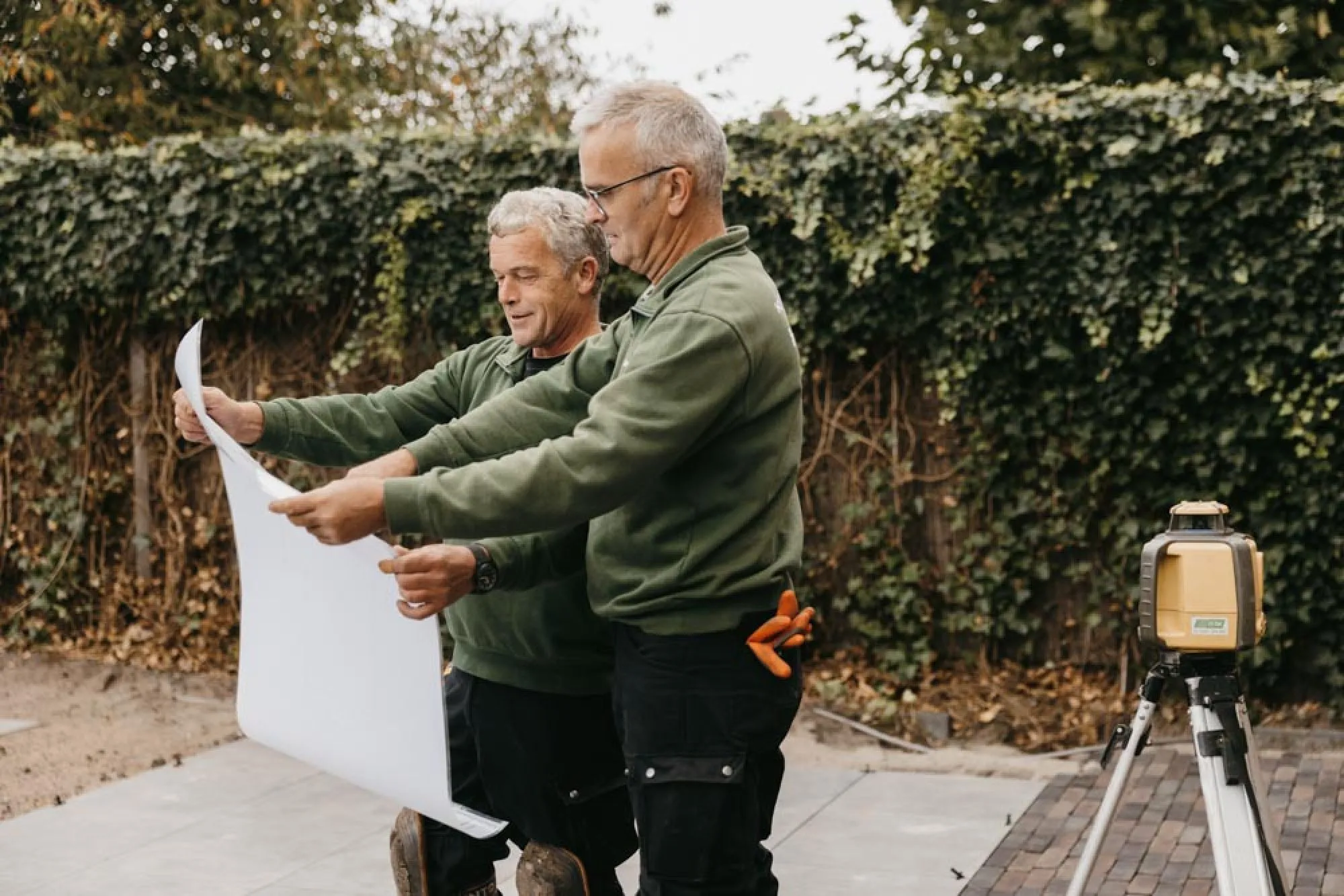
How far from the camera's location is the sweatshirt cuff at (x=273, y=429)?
306 cm

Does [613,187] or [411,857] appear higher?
[613,187]

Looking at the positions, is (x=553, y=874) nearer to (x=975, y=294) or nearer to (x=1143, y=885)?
(x=1143, y=885)

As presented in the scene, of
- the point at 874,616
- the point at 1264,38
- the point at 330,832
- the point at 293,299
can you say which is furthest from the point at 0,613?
the point at 1264,38

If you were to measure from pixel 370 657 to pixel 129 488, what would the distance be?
241 inches

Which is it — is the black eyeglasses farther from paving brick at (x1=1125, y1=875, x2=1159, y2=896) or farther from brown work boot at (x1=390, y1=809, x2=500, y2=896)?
paving brick at (x1=1125, y1=875, x2=1159, y2=896)

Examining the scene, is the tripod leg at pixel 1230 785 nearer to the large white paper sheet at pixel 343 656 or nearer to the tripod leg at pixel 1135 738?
the tripod leg at pixel 1135 738

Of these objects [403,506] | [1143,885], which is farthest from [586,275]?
[1143,885]

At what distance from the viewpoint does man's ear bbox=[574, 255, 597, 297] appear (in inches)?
128

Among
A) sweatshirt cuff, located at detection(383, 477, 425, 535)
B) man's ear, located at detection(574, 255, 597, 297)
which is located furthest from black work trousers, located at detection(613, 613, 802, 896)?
man's ear, located at detection(574, 255, 597, 297)

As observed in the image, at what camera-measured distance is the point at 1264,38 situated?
7.53m

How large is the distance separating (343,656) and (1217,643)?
1.54 m

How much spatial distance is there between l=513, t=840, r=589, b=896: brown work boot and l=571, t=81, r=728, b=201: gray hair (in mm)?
1380

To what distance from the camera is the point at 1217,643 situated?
107 inches

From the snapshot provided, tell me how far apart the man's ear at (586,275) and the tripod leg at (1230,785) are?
1.44m
